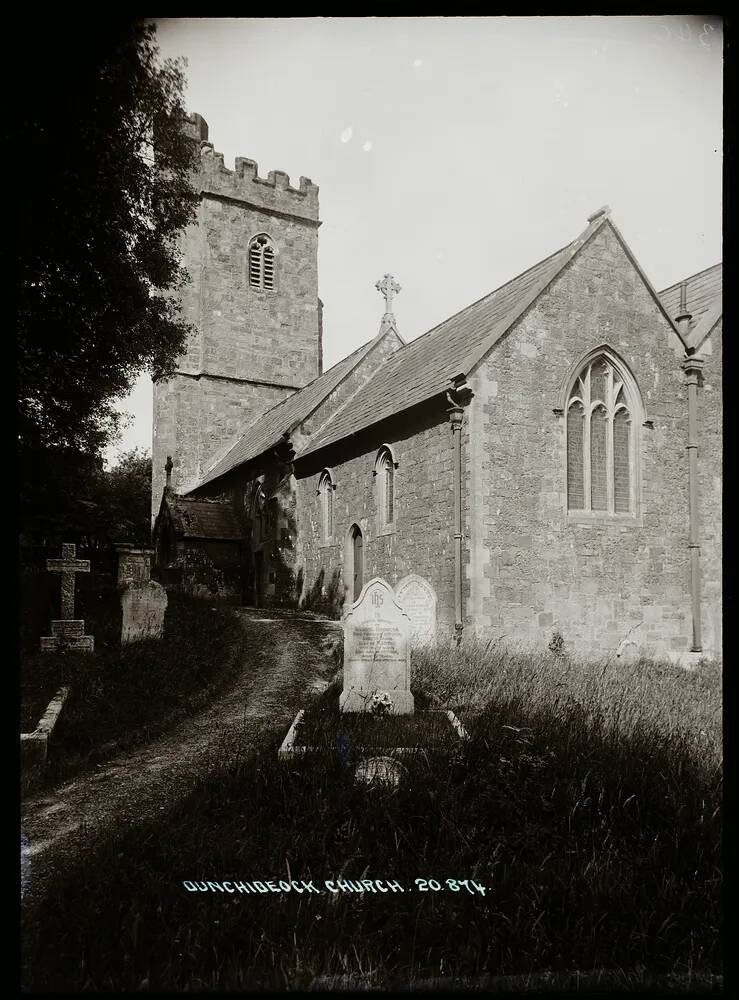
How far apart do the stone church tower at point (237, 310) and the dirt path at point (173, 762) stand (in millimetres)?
4088

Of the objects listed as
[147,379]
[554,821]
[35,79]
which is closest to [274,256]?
[147,379]

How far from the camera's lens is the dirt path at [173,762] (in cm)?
429

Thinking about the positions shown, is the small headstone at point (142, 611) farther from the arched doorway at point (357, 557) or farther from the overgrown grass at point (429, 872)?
the arched doorway at point (357, 557)

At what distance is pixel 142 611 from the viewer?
8406 millimetres

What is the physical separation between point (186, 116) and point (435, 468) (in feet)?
25.7

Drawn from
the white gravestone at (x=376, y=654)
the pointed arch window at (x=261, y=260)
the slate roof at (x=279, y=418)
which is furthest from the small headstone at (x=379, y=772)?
the slate roof at (x=279, y=418)

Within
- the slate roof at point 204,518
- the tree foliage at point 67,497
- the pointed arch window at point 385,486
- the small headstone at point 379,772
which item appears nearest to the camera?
the small headstone at point 379,772

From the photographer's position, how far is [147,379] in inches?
260

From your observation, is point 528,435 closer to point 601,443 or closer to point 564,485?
point 564,485

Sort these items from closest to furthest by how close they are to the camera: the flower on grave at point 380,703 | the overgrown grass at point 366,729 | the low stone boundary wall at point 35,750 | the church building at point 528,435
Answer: the low stone boundary wall at point 35,750, the overgrown grass at point 366,729, the flower on grave at point 380,703, the church building at point 528,435

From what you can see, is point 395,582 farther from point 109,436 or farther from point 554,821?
point 554,821

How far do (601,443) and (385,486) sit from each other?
4635 mm

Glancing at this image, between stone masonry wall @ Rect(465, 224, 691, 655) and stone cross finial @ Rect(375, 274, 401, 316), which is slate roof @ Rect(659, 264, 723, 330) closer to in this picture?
stone masonry wall @ Rect(465, 224, 691, 655)
